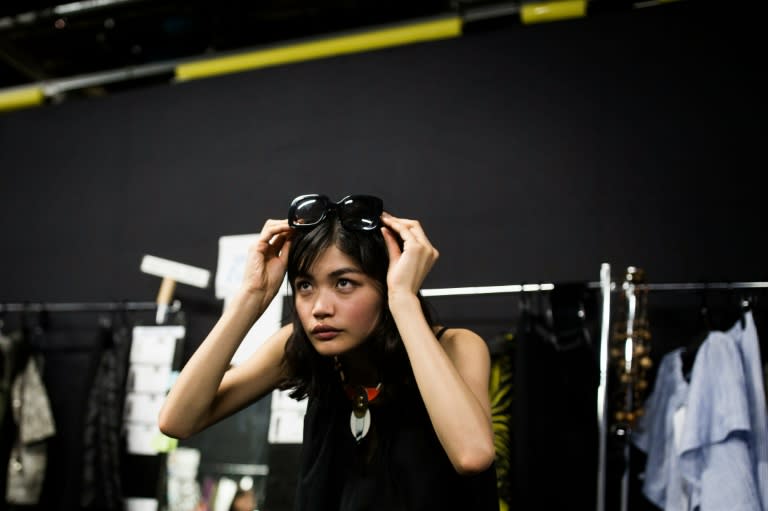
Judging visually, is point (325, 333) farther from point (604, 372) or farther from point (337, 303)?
point (604, 372)

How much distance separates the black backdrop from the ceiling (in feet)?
1.79

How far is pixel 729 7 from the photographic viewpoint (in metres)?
3.25

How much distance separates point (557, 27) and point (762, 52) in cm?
92

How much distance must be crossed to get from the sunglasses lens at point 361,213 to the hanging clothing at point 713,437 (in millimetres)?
1518

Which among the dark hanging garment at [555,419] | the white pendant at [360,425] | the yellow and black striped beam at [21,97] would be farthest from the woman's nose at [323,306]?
the yellow and black striped beam at [21,97]

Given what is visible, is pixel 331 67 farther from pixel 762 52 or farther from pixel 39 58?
pixel 39 58

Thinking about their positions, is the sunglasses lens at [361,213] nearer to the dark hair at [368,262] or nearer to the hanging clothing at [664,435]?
the dark hair at [368,262]

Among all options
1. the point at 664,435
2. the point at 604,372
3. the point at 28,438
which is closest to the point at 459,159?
the point at 604,372

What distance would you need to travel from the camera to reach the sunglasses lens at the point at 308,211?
1621 millimetres

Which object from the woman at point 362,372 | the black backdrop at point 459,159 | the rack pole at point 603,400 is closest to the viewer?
the woman at point 362,372

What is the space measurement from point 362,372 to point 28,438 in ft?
9.37

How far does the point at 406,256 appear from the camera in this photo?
1.54m

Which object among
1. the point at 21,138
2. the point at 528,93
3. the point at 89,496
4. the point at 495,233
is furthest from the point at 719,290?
the point at 21,138

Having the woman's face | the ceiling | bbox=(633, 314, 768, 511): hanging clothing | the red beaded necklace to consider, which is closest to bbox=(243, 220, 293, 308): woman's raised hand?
the woman's face
